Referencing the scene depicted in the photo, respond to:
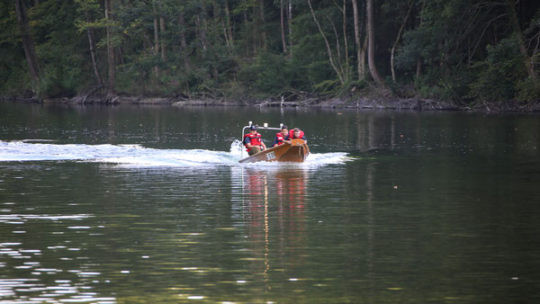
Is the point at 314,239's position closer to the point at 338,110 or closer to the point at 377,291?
the point at 377,291

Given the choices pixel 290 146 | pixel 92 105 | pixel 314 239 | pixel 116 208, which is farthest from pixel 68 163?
pixel 92 105

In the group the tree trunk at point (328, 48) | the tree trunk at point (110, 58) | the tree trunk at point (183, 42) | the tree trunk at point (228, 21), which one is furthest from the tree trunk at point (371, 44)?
the tree trunk at point (110, 58)

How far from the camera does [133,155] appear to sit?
31844 mm

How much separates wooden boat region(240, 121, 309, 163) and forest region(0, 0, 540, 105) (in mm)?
27379

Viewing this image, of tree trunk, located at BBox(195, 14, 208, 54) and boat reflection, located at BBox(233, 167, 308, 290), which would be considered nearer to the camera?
boat reflection, located at BBox(233, 167, 308, 290)

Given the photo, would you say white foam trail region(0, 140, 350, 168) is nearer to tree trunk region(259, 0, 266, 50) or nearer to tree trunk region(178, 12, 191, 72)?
tree trunk region(178, 12, 191, 72)

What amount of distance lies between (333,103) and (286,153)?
1682 inches

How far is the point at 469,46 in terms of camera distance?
58.6 meters

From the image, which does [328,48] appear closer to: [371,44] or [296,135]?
[371,44]

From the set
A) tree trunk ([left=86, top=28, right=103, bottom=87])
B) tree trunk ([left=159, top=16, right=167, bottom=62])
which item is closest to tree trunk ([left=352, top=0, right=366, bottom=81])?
tree trunk ([left=159, top=16, right=167, bottom=62])

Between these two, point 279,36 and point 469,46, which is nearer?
point 469,46

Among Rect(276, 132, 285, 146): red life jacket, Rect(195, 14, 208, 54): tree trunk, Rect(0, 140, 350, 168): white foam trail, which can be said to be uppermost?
Rect(195, 14, 208, 54): tree trunk

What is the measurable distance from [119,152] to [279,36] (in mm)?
54523

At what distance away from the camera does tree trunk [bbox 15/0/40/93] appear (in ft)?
298
